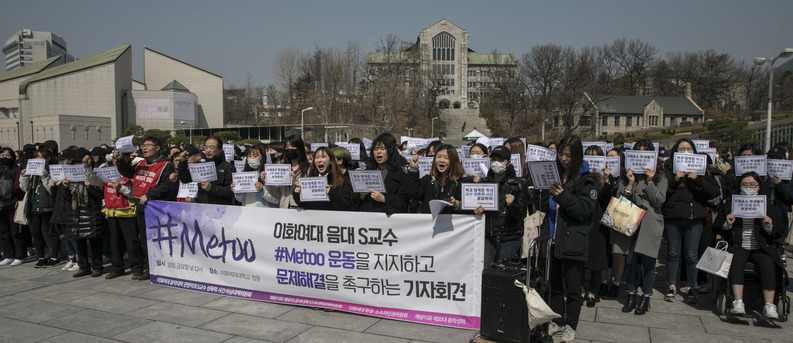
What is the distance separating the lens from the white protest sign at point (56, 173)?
27.4 ft

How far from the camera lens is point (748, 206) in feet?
18.8

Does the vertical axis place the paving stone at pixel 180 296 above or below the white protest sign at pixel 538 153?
below

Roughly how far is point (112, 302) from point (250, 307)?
6.19ft

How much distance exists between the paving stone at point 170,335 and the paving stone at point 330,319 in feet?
2.61

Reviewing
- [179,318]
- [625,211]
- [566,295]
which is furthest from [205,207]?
[625,211]

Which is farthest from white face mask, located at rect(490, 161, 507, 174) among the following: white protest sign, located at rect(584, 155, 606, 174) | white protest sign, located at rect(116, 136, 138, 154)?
white protest sign, located at rect(116, 136, 138, 154)

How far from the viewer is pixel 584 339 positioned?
17.1 ft

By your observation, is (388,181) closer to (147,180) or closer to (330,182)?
(330,182)

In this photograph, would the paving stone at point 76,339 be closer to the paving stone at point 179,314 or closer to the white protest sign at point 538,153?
the paving stone at point 179,314

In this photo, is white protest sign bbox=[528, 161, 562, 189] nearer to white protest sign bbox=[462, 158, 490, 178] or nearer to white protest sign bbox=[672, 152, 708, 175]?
white protest sign bbox=[672, 152, 708, 175]

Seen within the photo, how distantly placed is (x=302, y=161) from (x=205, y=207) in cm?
141

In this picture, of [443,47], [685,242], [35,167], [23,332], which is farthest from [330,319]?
[443,47]

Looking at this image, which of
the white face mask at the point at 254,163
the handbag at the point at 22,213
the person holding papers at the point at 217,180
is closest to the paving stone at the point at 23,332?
the person holding papers at the point at 217,180

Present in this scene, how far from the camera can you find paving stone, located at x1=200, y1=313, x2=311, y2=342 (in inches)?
214
